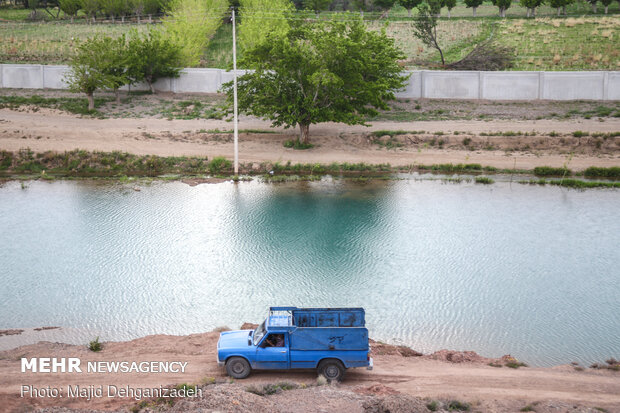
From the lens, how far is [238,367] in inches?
618

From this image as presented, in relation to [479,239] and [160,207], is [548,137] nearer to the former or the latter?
[479,239]

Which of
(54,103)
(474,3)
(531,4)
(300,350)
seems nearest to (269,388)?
(300,350)

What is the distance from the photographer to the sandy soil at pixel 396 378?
14992 millimetres

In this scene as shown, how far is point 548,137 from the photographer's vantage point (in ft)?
146

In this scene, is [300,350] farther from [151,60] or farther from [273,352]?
[151,60]

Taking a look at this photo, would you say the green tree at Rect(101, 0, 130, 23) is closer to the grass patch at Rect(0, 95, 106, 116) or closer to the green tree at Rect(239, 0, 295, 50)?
the green tree at Rect(239, 0, 295, 50)

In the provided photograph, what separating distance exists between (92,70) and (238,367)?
42.1 metres

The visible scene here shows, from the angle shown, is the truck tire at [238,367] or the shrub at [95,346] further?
the shrub at [95,346]

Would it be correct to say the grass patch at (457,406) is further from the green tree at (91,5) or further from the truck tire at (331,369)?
the green tree at (91,5)

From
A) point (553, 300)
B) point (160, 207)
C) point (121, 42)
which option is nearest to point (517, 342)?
point (553, 300)

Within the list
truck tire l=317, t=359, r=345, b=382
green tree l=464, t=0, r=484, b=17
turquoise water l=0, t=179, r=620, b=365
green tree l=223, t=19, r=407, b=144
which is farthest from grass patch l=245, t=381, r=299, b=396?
green tree l=464, t=0, r=484, b=17

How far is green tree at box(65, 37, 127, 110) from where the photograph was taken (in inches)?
2018

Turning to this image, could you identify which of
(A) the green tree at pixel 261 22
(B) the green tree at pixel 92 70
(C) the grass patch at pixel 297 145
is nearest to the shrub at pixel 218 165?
(C) the grass patch at pixel 297 145

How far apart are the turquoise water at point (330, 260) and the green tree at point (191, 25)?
29.4 meters
